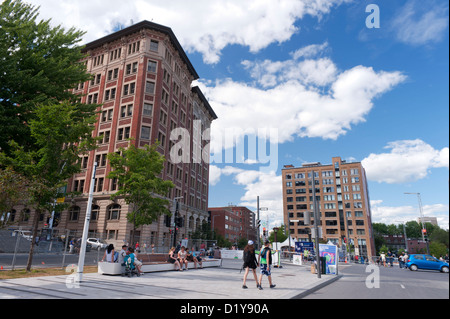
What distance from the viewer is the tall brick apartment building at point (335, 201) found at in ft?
294

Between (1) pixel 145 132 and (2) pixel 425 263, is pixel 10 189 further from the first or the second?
(2) pixel 425 263

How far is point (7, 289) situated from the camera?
8.15 meters

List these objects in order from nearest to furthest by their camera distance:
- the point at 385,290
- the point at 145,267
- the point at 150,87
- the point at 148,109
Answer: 1. the point at 385,290
2. the point at 145,267
3. the point at 148,109
4. the point at 150,87

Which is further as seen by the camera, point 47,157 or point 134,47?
point 134,47

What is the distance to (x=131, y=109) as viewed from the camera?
41375mm

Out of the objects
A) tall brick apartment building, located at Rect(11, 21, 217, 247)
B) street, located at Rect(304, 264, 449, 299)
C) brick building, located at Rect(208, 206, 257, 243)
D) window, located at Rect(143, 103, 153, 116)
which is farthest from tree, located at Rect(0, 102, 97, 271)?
brick building, located at Rect(208, 206, 257, 243)

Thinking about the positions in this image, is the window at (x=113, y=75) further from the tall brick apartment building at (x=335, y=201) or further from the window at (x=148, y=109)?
the tall brick apartment building at (x=335, y=201)

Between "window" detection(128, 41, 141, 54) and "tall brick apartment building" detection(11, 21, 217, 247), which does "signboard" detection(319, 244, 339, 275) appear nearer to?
"tall brick apartment building" detection(11, 21, 217, 247)

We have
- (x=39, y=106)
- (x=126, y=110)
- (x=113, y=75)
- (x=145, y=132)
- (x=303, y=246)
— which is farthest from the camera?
(x=113, y=75)

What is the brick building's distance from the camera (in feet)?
317

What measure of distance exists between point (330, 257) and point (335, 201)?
3337 inches

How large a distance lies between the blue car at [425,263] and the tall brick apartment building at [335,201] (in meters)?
64.5

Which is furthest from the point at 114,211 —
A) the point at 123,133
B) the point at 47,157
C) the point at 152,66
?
the point at 47,157
